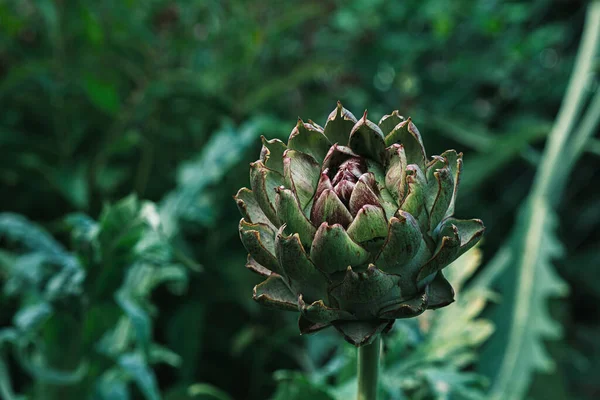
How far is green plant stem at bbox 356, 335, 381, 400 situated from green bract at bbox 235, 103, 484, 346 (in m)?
0.02

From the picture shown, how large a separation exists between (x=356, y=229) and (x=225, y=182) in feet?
2.39

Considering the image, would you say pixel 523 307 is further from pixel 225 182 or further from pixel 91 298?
pixel 91 298

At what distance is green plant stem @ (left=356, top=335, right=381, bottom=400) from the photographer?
30 cm

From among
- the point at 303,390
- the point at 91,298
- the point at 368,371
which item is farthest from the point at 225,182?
the point at 368,371

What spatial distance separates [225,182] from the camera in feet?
3.23

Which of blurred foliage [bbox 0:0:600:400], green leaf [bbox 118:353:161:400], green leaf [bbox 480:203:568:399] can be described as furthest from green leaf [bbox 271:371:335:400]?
green leaf [bbox 480:203:568:399]

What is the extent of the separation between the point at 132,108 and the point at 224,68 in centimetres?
22

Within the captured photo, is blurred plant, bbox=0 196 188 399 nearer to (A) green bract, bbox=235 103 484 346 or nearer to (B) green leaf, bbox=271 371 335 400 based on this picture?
(B) green leaf, bbox=271 371 335 400

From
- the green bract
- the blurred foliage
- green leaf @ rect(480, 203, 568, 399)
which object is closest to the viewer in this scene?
the green bract

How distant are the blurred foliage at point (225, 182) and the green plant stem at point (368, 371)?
0.16 m

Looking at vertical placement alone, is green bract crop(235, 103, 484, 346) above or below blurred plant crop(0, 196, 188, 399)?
above

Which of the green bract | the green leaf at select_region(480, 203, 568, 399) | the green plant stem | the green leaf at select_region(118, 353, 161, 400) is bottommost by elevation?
the green leaf at select_region(480, 203, 568, 399)

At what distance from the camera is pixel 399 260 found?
27cm

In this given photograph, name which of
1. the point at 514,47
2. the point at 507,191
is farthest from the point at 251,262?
the point at 507,191
